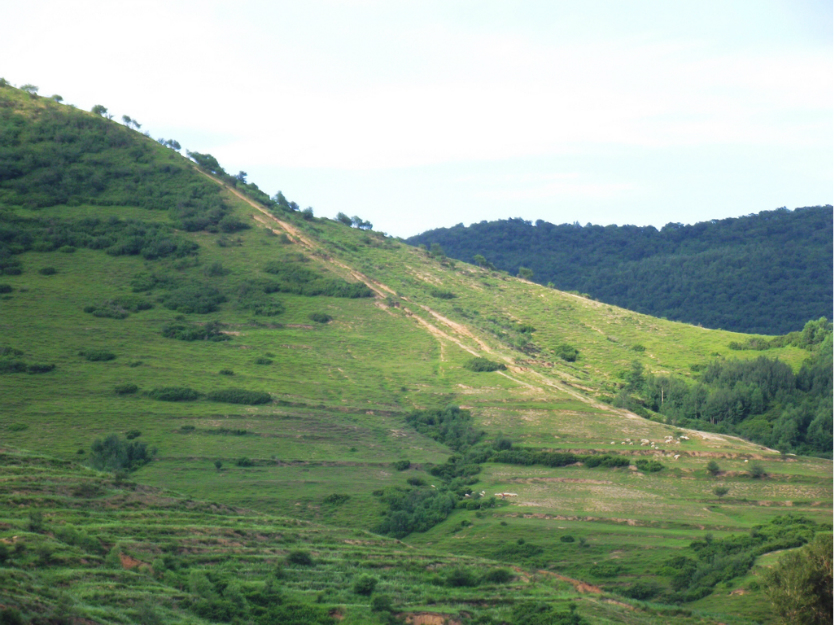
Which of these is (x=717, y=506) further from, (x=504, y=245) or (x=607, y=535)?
(x=504, y=245)

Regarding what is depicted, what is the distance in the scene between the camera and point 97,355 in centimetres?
5675

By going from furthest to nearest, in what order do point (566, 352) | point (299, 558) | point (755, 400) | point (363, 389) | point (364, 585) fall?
point (566, 352), point (755, 400), point (363, 389), point (299, 558), point (364, 585)

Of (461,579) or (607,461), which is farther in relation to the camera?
(607,461)

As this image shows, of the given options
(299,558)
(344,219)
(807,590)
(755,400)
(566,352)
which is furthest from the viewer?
(344,219)

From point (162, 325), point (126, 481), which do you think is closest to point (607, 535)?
point (126, 481)

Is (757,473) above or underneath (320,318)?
underneath

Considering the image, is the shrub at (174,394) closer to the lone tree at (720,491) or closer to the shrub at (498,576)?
the shrub at (498,576)

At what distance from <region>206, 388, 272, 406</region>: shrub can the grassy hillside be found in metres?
0.18

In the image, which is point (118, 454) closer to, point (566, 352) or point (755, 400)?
point (566, 352)

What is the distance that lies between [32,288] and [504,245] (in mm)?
142710

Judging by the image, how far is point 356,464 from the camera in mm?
46219

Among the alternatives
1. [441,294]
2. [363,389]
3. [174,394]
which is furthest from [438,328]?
[174,394]

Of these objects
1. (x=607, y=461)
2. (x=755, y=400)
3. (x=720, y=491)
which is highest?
(x=755, y=400)

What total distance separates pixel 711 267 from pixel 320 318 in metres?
105
